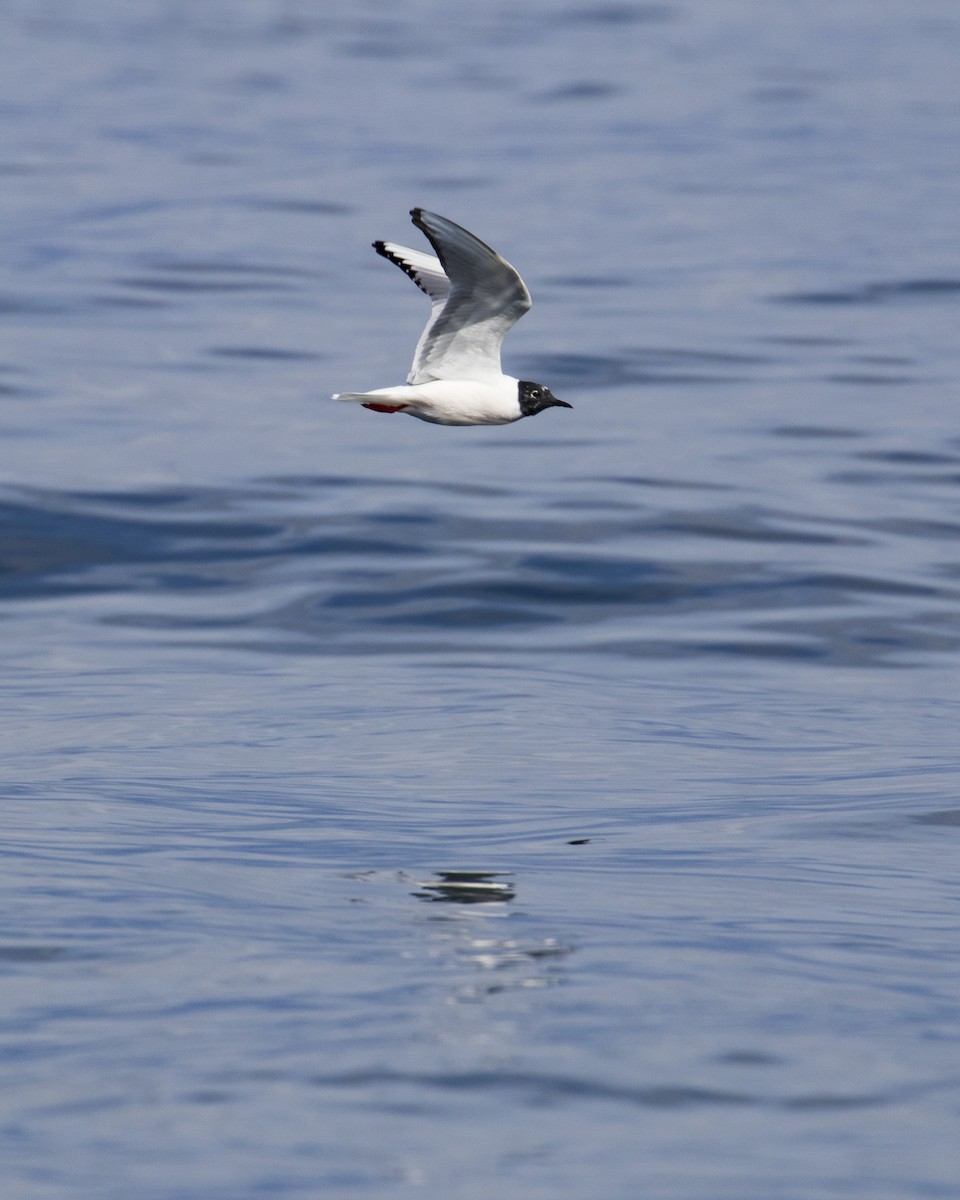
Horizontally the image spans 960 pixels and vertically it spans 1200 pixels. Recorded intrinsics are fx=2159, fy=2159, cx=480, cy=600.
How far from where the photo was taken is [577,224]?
45.7 metres

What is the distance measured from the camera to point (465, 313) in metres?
14.3

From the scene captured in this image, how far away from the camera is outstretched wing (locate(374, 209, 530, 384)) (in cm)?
1391

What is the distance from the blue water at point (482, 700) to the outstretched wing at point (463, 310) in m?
3.63

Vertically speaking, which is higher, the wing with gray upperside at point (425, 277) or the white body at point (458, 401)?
the wing with gray upperside at point (425, 277)

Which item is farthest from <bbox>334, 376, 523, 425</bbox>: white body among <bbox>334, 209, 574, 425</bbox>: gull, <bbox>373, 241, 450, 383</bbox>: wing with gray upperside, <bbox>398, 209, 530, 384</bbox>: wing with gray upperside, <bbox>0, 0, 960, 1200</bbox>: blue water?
<bbox>0, 0, 960, 1200</bbox>: blue water

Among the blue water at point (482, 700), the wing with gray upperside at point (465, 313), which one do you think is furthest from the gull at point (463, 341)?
the blue water at point (482, 700)

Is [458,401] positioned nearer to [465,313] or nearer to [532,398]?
[532,398]

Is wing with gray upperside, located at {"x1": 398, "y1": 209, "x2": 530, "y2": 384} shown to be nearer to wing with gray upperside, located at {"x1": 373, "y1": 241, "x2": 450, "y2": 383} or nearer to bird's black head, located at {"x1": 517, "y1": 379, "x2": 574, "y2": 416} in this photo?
wing with gray upperside, located at {"x1": 373, "y1": 241, "x2": 450, "y2": 383}

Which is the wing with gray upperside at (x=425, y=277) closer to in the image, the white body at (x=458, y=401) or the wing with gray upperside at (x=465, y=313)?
the wing with gray upperside at (x=465, y=313)

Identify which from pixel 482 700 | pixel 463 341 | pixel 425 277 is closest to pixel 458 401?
pixel 463 341

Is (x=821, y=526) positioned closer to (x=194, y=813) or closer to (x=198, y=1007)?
(x=194, y=813)

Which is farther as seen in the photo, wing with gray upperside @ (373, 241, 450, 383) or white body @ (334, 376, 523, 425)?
wing with gray upperside @ (373, 241, 450, 383)

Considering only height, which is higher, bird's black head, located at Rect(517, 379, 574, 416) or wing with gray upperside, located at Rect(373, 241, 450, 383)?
wing with gray upperside, located at Rect(373, 241, 450, 383)

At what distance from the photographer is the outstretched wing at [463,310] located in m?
13.9
